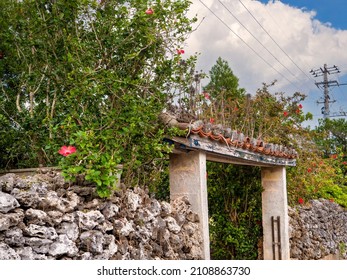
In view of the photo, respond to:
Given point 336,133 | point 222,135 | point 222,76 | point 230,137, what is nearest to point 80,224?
point 222,135

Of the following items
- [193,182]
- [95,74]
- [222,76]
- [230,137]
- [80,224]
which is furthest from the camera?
[222,76]

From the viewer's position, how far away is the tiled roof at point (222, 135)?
4867 mm

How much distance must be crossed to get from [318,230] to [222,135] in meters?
6.77

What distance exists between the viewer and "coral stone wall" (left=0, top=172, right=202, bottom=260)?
303 cm

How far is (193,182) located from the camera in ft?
17.2

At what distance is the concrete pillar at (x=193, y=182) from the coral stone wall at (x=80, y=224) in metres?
0.38

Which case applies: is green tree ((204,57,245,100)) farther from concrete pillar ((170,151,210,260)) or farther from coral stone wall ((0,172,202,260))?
coral stone wall ((0,172,202,260))

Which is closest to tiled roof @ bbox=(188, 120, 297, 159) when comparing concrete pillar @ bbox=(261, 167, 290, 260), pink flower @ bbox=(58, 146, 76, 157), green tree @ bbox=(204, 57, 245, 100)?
concrete pillar @ bbox=(261, 167, 290, 260)

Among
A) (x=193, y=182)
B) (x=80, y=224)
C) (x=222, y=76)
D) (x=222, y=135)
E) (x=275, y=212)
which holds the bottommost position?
(x=275, y=212)

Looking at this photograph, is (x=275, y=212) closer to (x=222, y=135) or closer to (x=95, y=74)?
(x=222, y=135)

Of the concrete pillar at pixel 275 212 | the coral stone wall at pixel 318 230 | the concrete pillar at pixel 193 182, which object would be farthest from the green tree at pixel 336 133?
the concrete pillar at pixel 193 182

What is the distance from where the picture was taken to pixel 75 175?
3881 millimetres
